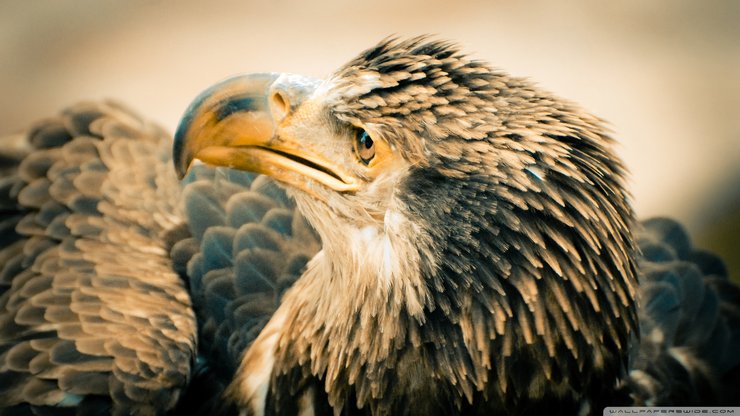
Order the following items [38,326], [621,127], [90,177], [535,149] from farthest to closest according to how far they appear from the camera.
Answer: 1. [621,127]
2. [90,177]
3. [38,326]
4. [535,149]

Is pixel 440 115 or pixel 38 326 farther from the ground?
pixel 440 115

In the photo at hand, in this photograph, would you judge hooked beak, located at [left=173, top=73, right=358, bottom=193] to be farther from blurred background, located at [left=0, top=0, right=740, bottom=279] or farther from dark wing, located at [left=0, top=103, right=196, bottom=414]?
blurred background, located at [left=0, top=0, right=740, bottom=279]

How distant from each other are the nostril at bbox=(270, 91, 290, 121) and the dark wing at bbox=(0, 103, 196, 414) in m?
0.66

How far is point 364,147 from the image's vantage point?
1658mm

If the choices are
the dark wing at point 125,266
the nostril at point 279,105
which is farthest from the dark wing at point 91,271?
the nostril at point 279,105

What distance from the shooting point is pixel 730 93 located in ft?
9.32

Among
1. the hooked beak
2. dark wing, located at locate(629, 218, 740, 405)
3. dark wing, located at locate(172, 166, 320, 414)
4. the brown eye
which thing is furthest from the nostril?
dark wing, located at locate(629, 218, 740, 405)

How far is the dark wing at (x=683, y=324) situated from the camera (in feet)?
7.39

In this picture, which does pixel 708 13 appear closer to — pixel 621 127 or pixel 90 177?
pixel 621 127

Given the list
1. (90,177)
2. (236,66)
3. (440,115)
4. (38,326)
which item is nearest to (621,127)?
(236,66)

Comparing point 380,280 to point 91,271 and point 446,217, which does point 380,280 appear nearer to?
point 446,217

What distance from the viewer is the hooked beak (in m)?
1.69

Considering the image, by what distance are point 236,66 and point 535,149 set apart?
1.43 m

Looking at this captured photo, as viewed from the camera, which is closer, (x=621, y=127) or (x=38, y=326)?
(x=38, y=326)
